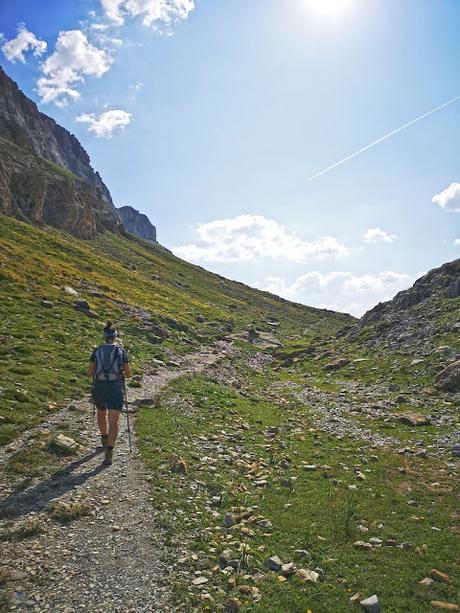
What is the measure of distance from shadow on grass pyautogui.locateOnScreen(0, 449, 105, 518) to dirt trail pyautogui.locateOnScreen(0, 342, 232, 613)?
25mm

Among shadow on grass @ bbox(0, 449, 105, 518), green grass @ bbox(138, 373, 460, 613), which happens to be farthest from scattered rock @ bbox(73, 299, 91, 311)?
shadow on grass @ bbox(0, 449, 105, 518)

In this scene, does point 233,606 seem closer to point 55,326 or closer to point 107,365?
point 107,365

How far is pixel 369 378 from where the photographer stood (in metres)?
43.4

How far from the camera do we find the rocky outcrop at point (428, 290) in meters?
61.1

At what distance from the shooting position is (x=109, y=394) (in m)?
15.6

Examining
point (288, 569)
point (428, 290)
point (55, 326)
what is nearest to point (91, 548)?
point (288, 569)

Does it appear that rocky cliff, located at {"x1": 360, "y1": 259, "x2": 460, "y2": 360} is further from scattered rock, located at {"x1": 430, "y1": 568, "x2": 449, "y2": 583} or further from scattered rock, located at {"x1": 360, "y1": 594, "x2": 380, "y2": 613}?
scattered rock, located at {"x1": 360, "y1": 594, "x2": 380, "y2": 613}

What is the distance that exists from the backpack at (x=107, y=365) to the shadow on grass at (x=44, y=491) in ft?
10.0

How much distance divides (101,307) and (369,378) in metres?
35.2

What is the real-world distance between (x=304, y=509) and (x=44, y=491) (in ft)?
26.1

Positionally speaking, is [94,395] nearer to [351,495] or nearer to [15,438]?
[15,438]

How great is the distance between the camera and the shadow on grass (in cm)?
1109

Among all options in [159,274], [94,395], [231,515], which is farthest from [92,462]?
[159,274]

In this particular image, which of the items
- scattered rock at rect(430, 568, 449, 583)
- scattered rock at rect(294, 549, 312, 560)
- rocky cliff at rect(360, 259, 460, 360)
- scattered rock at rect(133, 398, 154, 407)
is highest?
rocky cliff at rect(360, 259, 460, 360)
